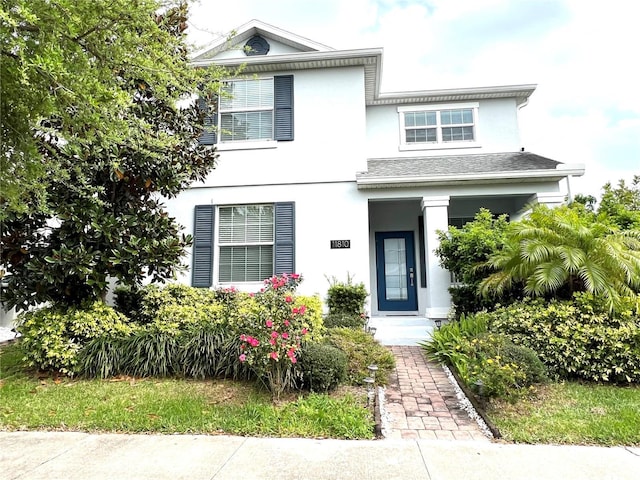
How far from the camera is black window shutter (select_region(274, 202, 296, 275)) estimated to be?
9031 mm

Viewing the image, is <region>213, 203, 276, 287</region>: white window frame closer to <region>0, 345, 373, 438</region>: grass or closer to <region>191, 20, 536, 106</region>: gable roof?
<region>191, 20, 536, 106</region>: gable roof

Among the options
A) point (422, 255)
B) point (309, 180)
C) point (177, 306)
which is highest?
point (309, 180)

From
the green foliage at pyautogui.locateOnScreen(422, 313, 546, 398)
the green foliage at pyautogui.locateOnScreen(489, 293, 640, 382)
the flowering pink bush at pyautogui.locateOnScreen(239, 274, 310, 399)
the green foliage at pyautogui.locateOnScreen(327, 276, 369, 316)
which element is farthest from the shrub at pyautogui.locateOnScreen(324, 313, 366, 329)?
the green foliage at pyautogui.locateOnScreen(489, 293, 640, 382)

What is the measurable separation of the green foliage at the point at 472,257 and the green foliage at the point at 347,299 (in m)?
1.97

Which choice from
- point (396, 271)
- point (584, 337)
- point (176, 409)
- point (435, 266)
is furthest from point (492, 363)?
point (396, 271)

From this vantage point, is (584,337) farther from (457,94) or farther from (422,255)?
(457,94)

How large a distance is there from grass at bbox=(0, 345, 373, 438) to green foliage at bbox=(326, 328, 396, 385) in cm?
57

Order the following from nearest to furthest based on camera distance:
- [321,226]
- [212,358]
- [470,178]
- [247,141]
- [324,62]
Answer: [212,358] → [470,178] → [321,226] → [324,62] → [247,141]

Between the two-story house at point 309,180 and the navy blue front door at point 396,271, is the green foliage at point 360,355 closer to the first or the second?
the two-story house at point 309,180

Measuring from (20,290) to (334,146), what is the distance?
22.7 feet

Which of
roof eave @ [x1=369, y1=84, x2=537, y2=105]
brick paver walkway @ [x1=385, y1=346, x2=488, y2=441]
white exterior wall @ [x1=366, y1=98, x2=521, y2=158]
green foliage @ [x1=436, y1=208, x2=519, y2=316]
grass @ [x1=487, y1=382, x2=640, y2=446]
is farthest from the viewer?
white exterior wall @ [x1=366, y1=98, x2=521, y2=158]

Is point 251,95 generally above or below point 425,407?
above

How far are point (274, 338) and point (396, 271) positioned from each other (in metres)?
6.59

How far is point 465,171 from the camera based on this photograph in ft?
29.6
